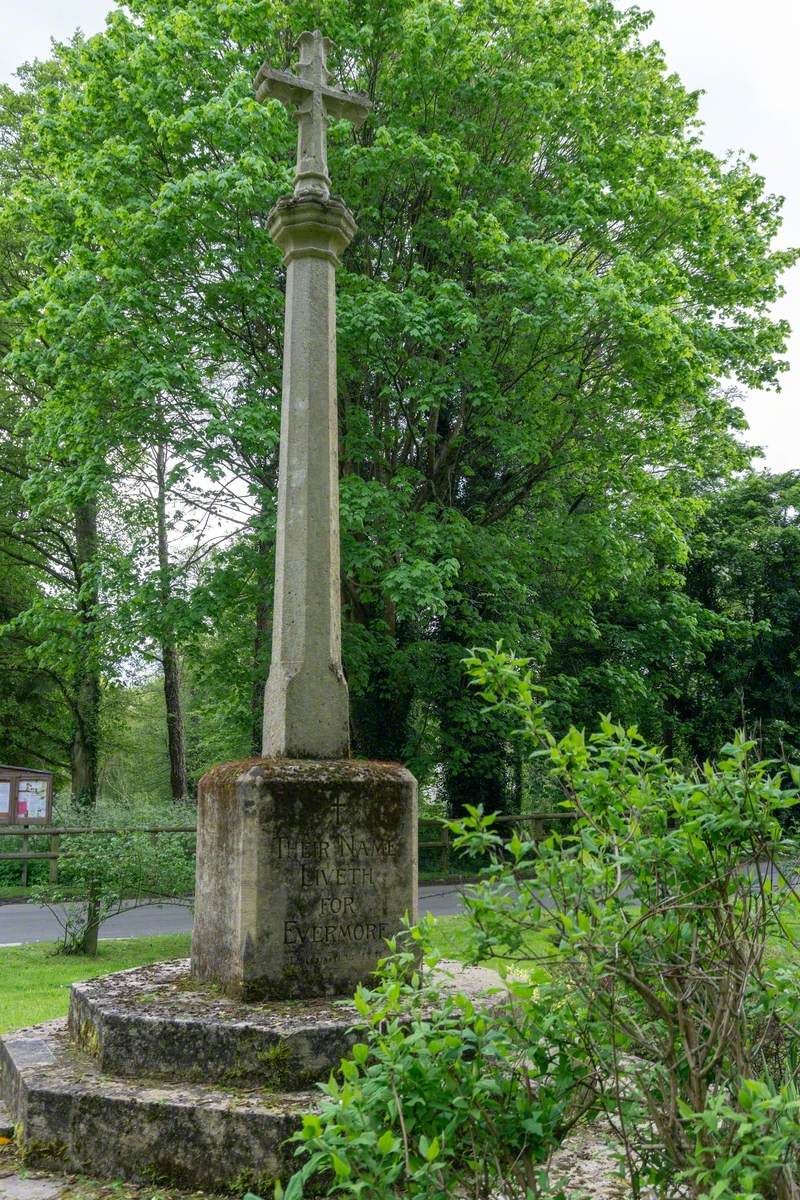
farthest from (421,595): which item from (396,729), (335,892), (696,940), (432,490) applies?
(696,940)

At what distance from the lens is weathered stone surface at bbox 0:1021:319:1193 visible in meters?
3.81

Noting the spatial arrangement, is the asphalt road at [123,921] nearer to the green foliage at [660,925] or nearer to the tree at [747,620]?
the green foliage at [660,925]

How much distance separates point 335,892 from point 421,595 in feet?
26.4

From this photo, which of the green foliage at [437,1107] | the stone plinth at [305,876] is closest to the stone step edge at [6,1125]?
the stone plinth at [305,876]

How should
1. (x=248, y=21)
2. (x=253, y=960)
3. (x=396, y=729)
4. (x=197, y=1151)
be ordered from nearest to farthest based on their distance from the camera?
(x=197, y=1151) → (x=253, y=960) → (x=248, y=21) → (x=396, y=729)

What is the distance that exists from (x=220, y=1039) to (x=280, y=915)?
610 mm

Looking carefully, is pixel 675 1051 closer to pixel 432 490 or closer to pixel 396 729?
pixel 432 490

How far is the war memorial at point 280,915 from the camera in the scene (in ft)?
13.1

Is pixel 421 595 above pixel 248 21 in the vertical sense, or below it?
below

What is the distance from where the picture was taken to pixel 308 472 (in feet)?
18.3

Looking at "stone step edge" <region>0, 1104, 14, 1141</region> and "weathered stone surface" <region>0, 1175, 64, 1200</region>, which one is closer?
Answer: "weathered stone surface" <region>0, 1175, 64, 1200</region>

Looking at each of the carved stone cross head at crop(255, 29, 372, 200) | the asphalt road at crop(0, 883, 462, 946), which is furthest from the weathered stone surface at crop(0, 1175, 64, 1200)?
the asphalt road at crop(0, 883, 462, 946)

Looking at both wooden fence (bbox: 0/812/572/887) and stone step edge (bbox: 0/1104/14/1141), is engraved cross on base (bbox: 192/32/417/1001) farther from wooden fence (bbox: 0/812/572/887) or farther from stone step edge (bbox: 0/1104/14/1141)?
wooden fence (bbox: 0/812/572/887)

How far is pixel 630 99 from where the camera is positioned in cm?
1519
